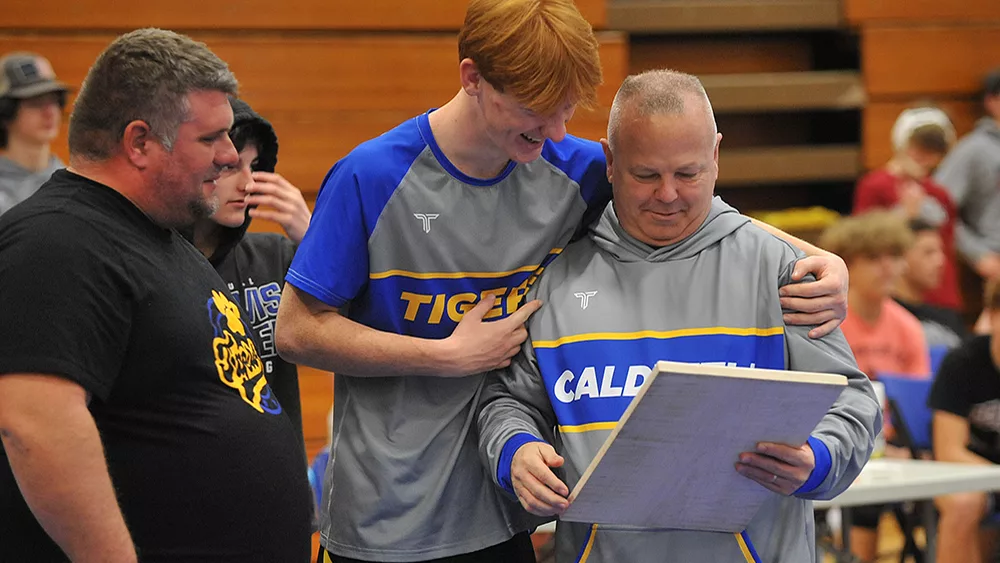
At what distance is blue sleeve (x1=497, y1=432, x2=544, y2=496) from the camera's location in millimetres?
1631

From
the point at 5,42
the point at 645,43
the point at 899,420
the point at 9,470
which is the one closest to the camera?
the point at 9,470

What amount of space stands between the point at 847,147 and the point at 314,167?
2.94m

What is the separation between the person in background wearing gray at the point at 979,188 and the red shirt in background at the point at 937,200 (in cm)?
13

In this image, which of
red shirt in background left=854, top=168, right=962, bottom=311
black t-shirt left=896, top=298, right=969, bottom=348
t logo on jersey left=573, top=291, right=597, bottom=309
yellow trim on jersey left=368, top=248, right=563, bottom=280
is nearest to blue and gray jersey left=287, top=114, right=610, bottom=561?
yellow trim on jersey left=368, top=248, right=563, bottom=280

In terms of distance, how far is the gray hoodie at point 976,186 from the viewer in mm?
5945

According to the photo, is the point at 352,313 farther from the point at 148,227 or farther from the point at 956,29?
the point at 956,29

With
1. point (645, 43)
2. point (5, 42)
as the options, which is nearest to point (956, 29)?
point (645, 43)

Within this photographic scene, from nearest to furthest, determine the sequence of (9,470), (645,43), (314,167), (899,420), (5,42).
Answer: (9,470) → (899,420) → (5,42) → (314,167) → (645,43)

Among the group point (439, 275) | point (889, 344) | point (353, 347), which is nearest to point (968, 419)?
point (889, 344)

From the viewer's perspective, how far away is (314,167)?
516cm

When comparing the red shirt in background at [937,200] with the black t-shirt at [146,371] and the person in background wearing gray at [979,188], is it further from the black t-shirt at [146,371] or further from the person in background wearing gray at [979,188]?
the black t-shirt at [146,371]

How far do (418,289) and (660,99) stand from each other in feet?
1.50

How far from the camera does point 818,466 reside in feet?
5.07

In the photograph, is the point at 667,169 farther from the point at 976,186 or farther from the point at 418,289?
the point at 976,186
